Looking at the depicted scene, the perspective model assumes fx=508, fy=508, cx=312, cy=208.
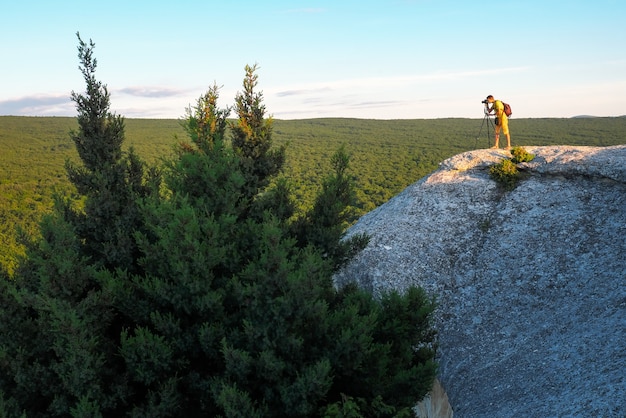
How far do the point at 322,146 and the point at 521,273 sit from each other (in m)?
91.2

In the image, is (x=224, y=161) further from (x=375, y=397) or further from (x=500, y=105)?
(x=500, y=105)

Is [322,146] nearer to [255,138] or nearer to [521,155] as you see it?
[521,155]

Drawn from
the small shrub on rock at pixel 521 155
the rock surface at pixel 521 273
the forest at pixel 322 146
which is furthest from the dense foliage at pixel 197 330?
the forest at pixel 322 146

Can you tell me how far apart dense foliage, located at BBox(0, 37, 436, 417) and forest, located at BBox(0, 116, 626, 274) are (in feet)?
120

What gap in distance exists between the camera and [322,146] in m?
108

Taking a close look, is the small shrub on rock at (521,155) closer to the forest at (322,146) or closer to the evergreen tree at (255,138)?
the evergreen tree at (255,138)

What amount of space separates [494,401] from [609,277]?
6736mm

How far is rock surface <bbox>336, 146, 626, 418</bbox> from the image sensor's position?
1313 cm

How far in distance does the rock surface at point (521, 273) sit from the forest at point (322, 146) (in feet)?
85.8

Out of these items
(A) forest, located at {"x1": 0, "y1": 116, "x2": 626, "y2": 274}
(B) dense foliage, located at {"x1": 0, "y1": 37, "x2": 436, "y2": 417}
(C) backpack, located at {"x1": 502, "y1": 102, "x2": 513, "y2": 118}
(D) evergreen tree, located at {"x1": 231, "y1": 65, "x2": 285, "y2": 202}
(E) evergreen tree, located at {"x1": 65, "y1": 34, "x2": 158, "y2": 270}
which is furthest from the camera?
(A) forest, located at {"x1": 0, "y1": 116, "x2": 626, "y2": 274}

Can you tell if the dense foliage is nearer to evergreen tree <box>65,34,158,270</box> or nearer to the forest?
evergreen tree <box>65,34,158,270</box>

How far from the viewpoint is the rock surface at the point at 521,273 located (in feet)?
43.1

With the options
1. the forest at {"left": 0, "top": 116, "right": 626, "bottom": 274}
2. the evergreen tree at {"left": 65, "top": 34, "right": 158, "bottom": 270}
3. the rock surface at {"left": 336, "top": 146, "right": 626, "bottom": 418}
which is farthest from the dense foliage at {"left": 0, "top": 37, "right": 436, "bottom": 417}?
the forest at {"left": 0, "top": 116, "right": 626, "bottom": 274}

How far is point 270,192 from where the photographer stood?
14859 millimetres
